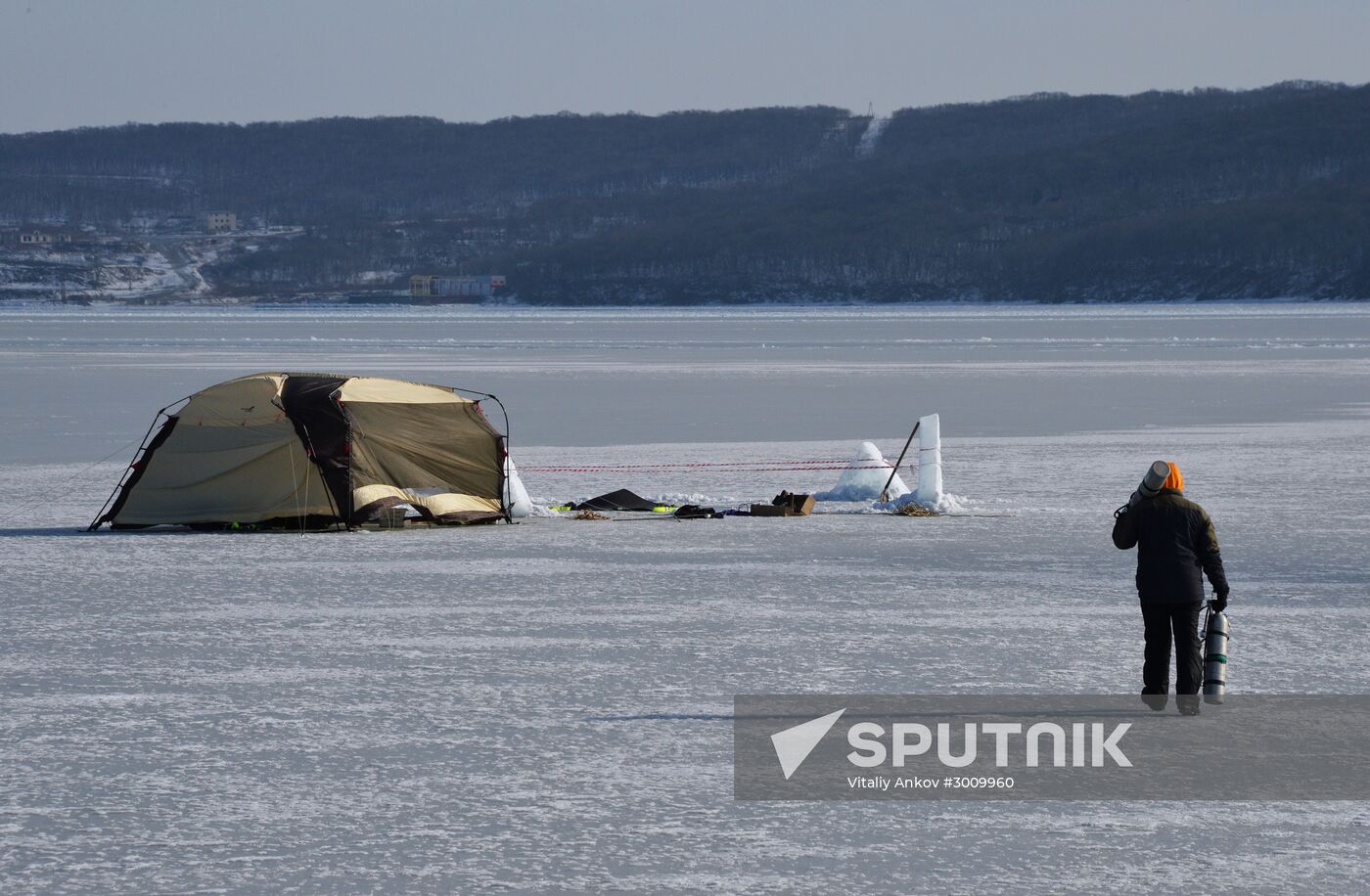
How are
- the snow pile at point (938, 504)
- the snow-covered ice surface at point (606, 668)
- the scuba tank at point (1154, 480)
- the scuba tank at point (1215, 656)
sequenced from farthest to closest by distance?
the snow pile at point (938, 504) < the scuba tank at point (1215, 656) < the scuba tank at point (1154, 480) < the snow-covered ice surface at point (606, 668)

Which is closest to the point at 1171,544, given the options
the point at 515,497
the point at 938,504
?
the point at 938,504

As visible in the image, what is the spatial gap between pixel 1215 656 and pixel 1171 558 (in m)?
0.53

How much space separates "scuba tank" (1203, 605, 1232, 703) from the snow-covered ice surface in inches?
27.8

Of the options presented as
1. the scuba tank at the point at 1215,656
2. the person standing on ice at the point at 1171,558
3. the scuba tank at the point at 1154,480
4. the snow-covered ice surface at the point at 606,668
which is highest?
the scuba tank at the point at 1154,480

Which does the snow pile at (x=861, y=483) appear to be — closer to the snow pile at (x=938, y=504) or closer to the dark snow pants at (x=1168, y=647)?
the snow pile at (x=938, y=504)

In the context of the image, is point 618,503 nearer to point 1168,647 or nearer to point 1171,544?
point 1168,647

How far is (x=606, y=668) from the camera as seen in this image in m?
9.76

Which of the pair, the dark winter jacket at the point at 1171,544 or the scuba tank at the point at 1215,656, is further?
the scuba tank at the point at 1215,656

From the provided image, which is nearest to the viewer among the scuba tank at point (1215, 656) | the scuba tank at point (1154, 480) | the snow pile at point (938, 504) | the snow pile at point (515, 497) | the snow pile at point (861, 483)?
the scuba tank at point (1154, 480)

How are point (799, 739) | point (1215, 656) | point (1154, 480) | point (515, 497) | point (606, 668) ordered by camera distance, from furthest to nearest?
point (515, 497) → point (606, 668) → point (1215, 656) → point (1154, 480) → point (799, 739)

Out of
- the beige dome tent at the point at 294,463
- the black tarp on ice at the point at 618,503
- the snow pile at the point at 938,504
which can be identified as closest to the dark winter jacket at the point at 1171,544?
the beige dome tent at the point at 294,463

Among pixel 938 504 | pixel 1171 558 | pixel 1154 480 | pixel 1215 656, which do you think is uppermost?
pixel 1154 480

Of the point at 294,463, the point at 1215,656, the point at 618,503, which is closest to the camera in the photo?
the point at 1215,656

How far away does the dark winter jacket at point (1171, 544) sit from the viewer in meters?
8.17
